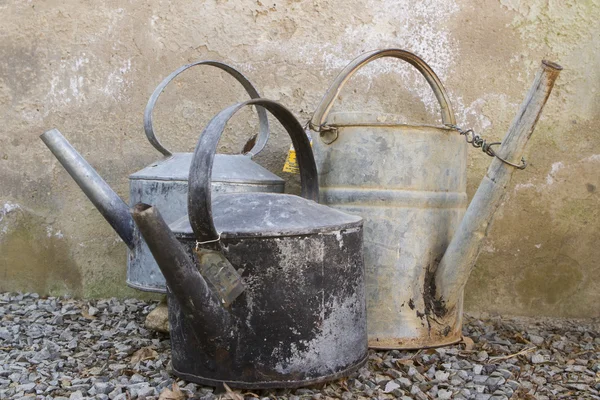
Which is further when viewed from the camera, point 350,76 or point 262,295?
point 350,76

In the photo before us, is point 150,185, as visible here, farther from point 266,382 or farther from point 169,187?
point 266,382

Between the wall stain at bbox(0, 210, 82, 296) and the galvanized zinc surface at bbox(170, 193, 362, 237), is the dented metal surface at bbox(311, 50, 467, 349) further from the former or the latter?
the wall stain at bbox(0, 210, 82, 296)

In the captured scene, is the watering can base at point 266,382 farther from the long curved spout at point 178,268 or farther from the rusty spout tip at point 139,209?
the rusty spout tip at point 139,209

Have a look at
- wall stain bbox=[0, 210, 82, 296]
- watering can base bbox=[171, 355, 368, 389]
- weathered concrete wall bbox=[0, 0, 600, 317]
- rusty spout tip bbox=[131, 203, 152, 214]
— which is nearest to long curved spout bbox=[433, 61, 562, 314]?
watering can base bbox=[171, 355, 368, 389]

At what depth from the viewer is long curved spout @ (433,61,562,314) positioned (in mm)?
1767

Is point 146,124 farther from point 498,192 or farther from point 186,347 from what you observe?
point 498,192

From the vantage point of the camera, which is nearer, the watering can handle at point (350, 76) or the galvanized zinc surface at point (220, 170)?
the watering can handle at point (350, 76)

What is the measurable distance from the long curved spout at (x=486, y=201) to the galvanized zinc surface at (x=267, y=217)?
1.26 feet

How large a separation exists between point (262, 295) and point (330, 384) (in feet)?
1.20

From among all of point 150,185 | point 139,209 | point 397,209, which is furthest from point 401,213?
point 139,209

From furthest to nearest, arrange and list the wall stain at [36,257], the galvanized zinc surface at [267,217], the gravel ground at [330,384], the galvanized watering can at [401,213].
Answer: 1. the wall stain at [36,257]
2. the galvanized watering can at [401,213]
3. the gravel ground at [330,384]
4. the galvanized zinc surface at [267,217]

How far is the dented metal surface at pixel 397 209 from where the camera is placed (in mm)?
2027

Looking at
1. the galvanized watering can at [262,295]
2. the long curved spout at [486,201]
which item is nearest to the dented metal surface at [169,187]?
the galvanized watering can at [262,295]

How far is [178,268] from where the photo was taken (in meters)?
1.39
